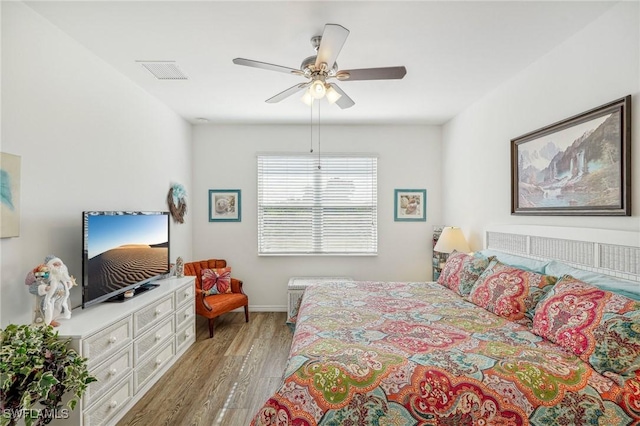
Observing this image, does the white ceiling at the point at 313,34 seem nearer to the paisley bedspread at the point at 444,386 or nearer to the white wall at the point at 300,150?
the white wall at the point at 300,150

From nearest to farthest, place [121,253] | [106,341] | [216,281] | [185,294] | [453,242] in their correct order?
[106,341] → [121,253] → [185,294] → [453,242] → [216,281]

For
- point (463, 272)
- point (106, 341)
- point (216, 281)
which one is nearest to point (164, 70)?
point (106, 341)

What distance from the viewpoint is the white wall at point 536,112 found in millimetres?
1903

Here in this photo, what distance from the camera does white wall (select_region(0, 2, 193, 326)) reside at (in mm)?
1853

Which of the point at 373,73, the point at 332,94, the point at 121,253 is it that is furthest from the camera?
the point at 121,253

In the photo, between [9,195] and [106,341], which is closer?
[9,195]

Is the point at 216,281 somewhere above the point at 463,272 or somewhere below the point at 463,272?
below

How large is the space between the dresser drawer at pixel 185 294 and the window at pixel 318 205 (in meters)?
1.33

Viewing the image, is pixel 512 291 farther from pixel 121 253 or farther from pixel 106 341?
pixel 121 253

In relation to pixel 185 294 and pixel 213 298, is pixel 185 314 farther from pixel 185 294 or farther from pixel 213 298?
pixel 213 298

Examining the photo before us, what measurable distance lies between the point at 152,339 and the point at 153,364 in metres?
0.22

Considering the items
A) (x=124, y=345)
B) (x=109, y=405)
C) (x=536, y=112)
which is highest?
(x=536, y=112)

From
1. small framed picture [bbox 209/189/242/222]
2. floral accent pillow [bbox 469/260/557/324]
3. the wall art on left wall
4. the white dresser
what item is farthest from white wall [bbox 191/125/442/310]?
the wall art on left wall

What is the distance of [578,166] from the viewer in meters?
2.25
